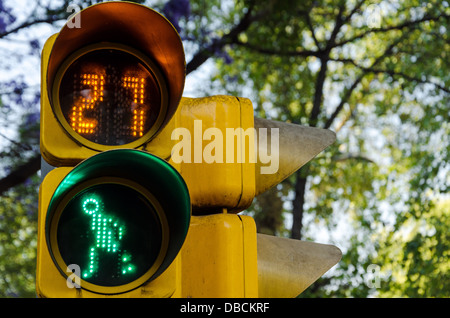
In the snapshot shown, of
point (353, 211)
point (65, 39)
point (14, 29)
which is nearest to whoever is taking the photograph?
point (65, 39)

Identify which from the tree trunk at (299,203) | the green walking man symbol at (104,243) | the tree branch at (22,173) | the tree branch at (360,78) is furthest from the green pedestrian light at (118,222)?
the tree branch at (360,78)

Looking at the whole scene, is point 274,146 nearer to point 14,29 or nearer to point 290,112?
point 14,29

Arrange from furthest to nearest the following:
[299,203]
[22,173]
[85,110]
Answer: [299,203]
[22,173]
[85,110]

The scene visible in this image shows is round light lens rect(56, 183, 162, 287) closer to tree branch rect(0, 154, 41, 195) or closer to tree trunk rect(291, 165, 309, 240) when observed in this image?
tree branch rect(0, 154, 41, 195)

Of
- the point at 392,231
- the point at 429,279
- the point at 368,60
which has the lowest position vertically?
the point at 429,279

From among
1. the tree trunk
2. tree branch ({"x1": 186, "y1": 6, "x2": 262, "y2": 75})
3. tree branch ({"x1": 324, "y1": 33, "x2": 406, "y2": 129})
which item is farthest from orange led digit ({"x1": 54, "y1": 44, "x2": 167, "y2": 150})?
tree branch ({"x1": 324, "y1": 33, "x2": 406, "y2": 129})

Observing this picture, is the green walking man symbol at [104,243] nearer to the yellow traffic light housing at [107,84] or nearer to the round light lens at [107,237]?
the round light lens at [107,237]

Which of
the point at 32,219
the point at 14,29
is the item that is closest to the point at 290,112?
the point at 32,219

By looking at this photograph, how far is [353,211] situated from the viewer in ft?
39.5

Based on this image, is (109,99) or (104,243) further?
(109,99)

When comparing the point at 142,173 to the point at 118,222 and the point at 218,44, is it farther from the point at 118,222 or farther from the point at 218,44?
the point at 218,44

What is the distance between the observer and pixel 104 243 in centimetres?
249

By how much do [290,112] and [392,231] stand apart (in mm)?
2293

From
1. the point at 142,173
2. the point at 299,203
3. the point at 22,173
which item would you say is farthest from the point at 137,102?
the point at 299,203
